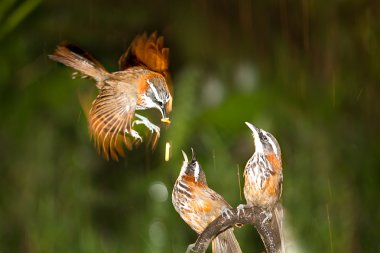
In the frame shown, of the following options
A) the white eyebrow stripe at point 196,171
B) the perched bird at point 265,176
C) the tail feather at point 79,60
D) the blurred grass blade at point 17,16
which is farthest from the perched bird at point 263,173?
the blurred grass blade at point 17,16

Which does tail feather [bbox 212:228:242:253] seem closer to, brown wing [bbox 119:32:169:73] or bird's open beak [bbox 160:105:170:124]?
bird's open beak [bbox 160:105:170:124]

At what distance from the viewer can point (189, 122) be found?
1866mm

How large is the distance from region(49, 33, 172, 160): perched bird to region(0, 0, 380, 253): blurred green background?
0.02 metres

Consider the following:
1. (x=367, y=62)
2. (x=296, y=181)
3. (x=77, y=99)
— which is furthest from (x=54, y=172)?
(x=367, y=62)

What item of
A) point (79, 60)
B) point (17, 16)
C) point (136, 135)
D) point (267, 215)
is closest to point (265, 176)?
point (267, 215)

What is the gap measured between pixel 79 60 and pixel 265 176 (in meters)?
0.56

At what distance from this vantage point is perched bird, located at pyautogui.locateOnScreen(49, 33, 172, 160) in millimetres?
1815

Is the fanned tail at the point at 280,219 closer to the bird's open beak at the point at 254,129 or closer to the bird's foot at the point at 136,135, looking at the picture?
the bird's open beak at the point at 254,129

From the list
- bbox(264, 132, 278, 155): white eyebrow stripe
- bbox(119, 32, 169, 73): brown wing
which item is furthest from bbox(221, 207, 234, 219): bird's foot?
bbox(119, 32, 169, 73): brown wing

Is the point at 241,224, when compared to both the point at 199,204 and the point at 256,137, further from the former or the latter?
the point at 256,137

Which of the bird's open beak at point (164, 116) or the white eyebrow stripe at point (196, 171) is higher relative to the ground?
the bird's open beak at point (164, 116)

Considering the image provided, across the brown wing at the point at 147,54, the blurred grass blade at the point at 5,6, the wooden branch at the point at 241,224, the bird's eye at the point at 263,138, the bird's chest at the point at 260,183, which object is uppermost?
the blurred grass blade at the point at 5,6

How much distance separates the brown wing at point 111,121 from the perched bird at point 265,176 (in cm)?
32

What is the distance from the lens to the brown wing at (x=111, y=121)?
182cm
